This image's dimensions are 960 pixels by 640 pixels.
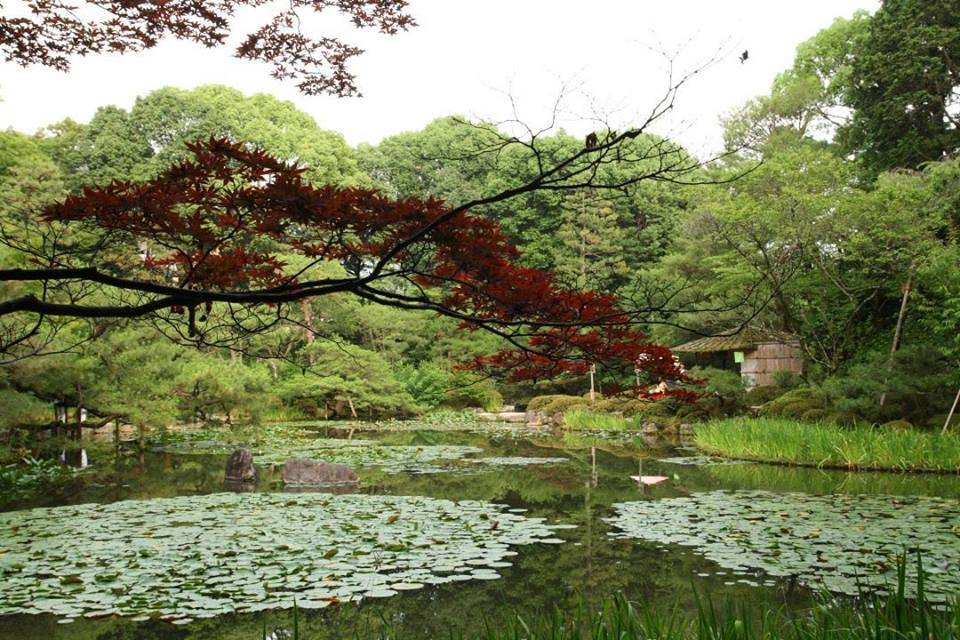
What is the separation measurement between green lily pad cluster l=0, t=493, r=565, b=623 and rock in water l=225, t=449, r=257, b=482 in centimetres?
150

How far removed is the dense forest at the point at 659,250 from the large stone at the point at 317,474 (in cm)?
122

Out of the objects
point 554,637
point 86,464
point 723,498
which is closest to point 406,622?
point 554,637

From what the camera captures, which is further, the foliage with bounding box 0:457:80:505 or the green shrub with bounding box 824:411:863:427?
the green shrub with bounding box 824:411:863:427

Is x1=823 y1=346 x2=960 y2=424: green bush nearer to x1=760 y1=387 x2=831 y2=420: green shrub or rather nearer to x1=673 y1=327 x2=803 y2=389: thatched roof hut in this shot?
x1=760 y1=387 x2=831 y2=420: green shrub

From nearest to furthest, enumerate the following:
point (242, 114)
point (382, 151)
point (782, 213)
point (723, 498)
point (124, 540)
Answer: point (124, 540)
point (723, 498)
point (782, 213)
point (242, 114)
point (382, 151)

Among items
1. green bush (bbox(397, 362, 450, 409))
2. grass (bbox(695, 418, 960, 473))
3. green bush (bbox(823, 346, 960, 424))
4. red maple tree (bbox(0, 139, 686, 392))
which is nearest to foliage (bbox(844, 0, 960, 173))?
green bush (bbox(823, 346, 960, 424))

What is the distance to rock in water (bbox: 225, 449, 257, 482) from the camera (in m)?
8.45

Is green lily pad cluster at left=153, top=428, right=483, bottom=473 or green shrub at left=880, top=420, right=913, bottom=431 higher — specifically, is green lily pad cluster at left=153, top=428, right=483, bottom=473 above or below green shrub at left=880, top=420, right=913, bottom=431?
below

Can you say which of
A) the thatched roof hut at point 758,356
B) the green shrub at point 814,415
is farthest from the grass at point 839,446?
the thatched roof hut at point 758,356

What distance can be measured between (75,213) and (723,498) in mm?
5841

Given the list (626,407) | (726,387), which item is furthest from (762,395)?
(626,407)

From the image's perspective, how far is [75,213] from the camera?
Answer: 2627 millimetres

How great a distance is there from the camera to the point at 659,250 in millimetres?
24656

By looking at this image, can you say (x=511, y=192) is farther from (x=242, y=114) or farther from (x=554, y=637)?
(x=242, y=114)
